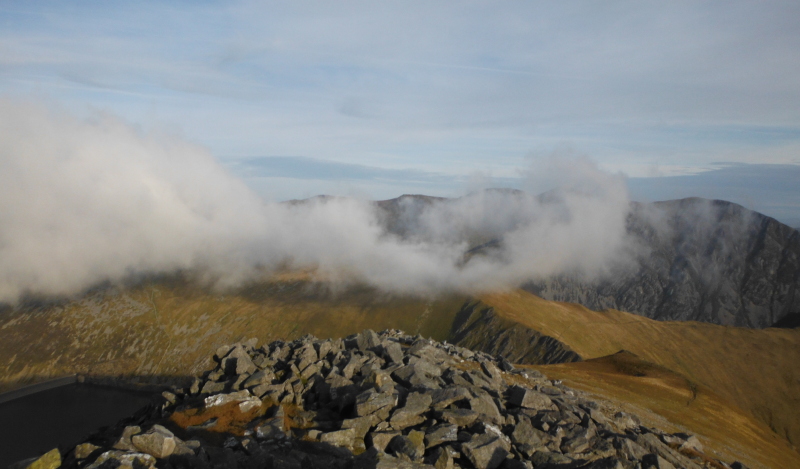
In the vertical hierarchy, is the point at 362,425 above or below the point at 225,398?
above

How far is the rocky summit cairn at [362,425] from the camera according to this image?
19781 millimetres

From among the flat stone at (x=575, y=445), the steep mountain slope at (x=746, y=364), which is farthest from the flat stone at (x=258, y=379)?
the steep mountain slope at (x=746, y=364)

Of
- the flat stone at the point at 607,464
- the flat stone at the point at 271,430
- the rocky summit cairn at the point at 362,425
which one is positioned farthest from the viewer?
the flat stone at the point at 271,430

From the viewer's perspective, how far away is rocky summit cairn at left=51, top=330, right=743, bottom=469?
19781mm

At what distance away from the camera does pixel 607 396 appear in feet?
176

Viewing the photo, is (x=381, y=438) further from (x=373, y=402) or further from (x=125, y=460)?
(x=125, y=460)

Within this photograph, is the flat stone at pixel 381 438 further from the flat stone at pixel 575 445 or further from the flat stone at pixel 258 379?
the flat stone at pixel 258 379

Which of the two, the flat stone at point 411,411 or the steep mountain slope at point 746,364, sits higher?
Result: the flat stone at point 411,411

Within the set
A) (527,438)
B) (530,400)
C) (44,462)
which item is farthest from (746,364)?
(44,462)

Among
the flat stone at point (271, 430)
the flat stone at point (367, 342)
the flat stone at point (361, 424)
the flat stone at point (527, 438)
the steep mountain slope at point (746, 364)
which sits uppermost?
the flat stone at point (361, 424)

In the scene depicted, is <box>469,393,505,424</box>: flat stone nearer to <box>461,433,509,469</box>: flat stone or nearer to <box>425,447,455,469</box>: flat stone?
<box>461,433,509,469</box>: flat stone

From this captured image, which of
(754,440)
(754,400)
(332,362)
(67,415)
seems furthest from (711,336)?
(67,415)

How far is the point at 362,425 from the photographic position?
78.7 ft

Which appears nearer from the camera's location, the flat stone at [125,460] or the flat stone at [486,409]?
the flat stone at [125,460]
